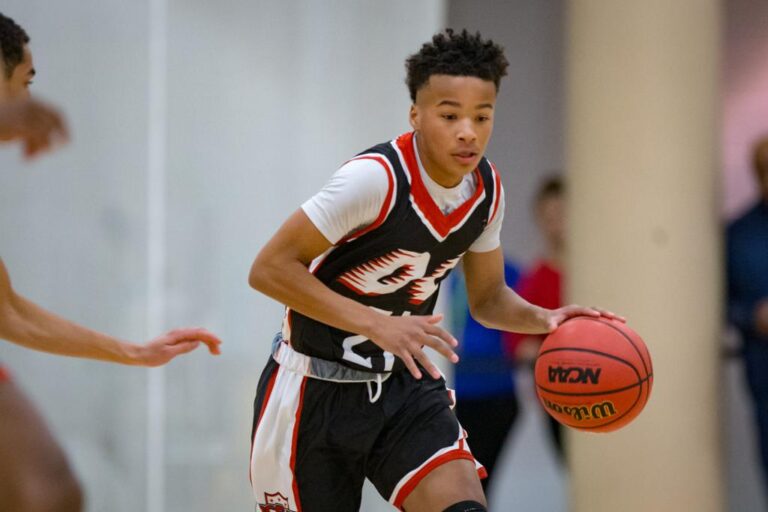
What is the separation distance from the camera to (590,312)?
3.39 m

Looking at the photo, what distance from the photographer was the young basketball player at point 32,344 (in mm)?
3139

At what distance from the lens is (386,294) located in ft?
11.0

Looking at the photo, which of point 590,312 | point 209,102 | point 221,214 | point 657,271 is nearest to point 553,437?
point 657,271

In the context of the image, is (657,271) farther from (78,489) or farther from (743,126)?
(78,489)

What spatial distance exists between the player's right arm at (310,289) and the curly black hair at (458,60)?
0.43 metres

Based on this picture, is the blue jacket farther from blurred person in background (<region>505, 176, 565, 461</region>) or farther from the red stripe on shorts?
the red stripe on shorts

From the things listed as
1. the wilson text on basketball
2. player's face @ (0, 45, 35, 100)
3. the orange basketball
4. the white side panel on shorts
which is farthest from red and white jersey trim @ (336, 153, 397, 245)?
player's face @ (0, 45, 35, 100)

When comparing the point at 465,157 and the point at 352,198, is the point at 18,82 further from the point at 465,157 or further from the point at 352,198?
the point at 465,157

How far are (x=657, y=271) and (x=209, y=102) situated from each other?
92.9 inches

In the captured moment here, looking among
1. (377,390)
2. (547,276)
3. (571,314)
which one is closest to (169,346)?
(377,390)

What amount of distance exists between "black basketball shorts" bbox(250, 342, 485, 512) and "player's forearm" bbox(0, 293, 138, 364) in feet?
1.74

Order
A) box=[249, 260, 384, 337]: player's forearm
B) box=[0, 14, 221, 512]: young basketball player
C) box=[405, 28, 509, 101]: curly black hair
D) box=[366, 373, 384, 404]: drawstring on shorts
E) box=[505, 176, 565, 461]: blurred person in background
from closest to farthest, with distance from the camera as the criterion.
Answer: box=[249, 260, 384, 337]: player's forearm
box=[0, 14, 221, 512]: young basketball player
box=[405, 28, 509, 101]: curly black hair
box=[366, 373, 384, 404]: drawstring on shorts
box=[505, 176, 565, 461]: blurred person in background

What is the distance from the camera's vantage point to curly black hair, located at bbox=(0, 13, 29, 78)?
10.9ft

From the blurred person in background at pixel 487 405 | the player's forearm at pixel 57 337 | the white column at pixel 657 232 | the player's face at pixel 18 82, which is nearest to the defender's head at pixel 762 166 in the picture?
the white column at pixel 657 232
